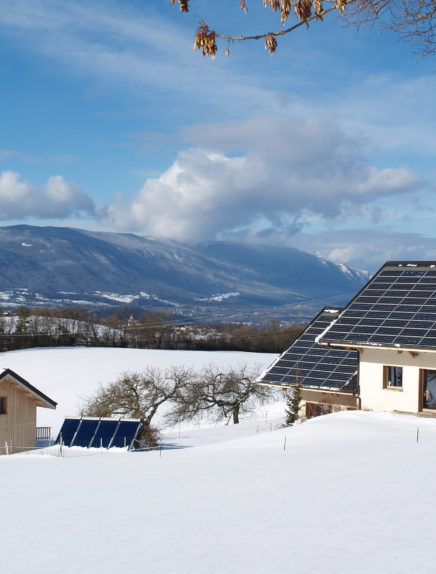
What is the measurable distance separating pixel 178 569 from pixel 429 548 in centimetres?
240

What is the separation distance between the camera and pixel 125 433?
27062 millimetres

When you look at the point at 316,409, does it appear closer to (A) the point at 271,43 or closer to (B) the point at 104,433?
(B) the point at 104,433

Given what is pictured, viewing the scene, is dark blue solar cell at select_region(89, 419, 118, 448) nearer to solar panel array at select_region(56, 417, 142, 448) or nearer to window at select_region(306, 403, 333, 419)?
solar panel array at select_region(56, 417, 142, 448)

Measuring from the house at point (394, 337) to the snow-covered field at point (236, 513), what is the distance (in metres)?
3.95

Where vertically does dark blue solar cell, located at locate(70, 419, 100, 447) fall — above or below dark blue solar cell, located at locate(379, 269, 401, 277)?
below

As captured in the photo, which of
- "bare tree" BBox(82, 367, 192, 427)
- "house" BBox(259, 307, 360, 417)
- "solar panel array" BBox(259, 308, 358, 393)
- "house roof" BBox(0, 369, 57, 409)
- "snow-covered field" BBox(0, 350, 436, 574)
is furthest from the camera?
"bare tree" BBox(82, 367, 192, 427)

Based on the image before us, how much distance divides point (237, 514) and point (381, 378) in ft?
37.5

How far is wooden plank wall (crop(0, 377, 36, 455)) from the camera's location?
28359 millimetres

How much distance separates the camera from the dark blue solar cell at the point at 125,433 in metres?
26.4

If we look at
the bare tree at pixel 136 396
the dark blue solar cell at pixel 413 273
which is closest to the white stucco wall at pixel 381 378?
the dark blue solar cell at pixel 413 273

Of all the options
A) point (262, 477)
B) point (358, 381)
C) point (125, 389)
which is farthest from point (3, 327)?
point (262, 477)

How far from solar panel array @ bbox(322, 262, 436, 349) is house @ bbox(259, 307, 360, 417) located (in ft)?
5.92

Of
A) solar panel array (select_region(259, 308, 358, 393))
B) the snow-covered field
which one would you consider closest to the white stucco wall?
solar panel array (select_region(259, 308, 358, 393))

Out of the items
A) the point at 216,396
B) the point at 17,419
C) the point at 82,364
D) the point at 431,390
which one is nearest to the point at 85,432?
the point at 17,419
